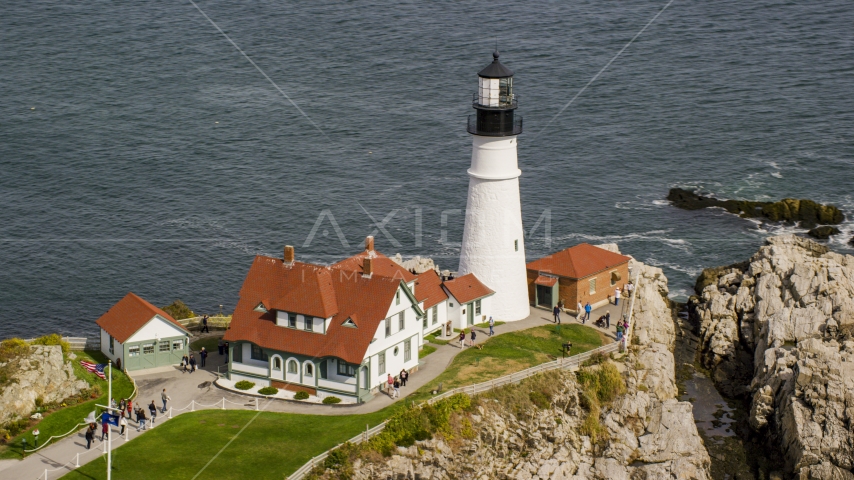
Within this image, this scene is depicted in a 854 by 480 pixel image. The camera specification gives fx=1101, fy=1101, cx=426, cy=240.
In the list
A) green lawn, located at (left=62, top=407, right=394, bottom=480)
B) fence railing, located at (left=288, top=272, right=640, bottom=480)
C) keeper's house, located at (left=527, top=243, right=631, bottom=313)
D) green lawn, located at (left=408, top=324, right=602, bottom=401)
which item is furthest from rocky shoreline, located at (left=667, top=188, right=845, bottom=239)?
green lawn, located at (left=62, top=407, right=394, bottom=480)

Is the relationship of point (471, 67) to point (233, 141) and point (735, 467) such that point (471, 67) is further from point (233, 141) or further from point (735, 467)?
point (735, 467)

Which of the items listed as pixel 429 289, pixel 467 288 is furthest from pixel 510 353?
pixel 429 289

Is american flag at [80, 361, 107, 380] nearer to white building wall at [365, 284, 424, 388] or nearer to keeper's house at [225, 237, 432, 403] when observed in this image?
keeper's house at [225, 237, 432, 403]

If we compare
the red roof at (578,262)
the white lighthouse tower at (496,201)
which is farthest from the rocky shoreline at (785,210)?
the white lighthouse tower at (496,201)

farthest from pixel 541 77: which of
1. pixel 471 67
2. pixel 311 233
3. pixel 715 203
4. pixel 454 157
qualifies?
pixel 311 233

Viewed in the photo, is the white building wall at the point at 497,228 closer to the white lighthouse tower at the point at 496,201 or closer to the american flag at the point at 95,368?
the white lighthouse tower at the point at 496,201

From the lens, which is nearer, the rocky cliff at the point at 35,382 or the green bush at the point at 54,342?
the rocky cliff at the point at 35,382

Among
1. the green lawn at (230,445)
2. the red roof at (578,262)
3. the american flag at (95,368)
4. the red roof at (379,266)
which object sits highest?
the red roof at (379,266)
